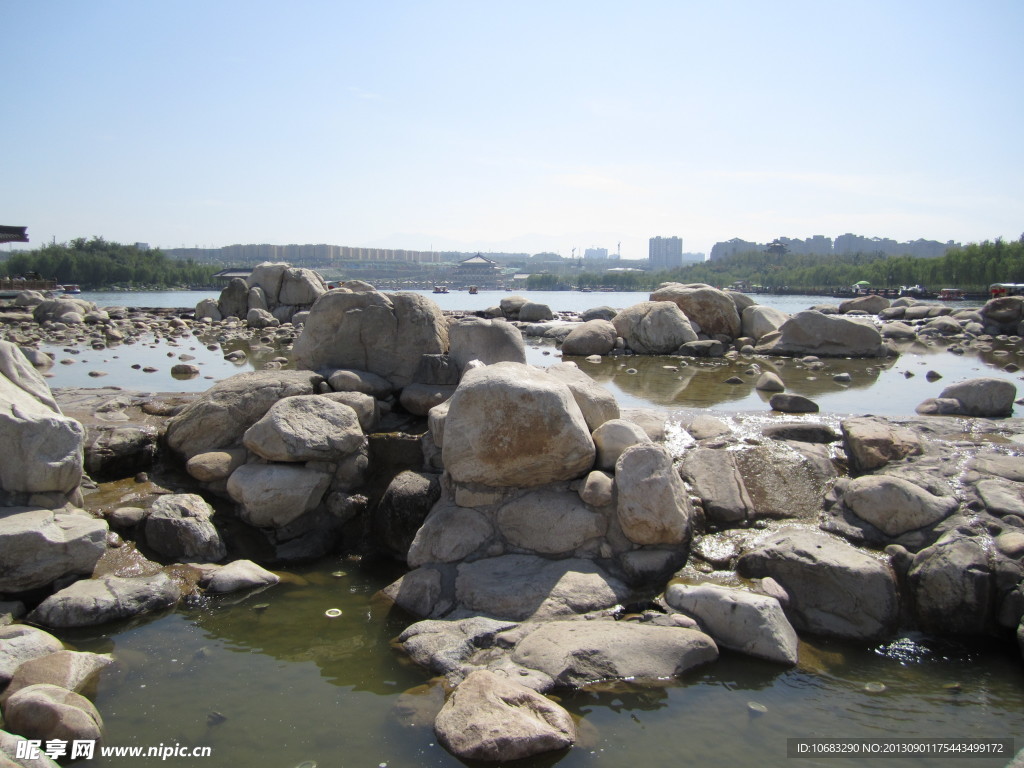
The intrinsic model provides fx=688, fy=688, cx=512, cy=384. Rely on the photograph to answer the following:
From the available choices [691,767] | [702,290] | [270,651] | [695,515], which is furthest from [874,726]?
[702,290]

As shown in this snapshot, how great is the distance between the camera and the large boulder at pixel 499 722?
12.2 ft

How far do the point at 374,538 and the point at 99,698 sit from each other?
9.40 feet

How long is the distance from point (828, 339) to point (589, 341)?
21.1 feet

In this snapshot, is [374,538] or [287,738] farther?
[374,538]

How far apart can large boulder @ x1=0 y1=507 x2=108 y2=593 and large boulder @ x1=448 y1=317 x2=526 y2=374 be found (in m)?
4.51

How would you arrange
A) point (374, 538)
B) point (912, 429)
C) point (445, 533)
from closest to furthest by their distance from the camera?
→ point (445, 533)
point (374, 538)
point (912, 429)

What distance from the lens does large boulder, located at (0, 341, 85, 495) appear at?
5.84 meters

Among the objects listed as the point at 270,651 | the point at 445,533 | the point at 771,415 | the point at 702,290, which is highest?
the point at 702,290

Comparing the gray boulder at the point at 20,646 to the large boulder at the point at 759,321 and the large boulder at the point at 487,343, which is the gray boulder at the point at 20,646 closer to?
the large boulder at the point at 487,343

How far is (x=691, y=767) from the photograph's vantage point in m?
3.70

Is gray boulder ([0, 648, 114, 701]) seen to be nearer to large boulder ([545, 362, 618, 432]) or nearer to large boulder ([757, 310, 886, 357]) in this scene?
large boulder ([545, 362, 618, 432])

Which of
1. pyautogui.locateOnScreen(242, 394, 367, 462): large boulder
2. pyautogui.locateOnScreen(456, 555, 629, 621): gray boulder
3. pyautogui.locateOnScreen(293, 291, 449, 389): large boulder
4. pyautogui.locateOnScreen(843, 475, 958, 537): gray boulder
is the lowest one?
pyautogui.locateOnScreen(456, 555, 629, 621): gray boulder

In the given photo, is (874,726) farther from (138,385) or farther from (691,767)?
(138,385)

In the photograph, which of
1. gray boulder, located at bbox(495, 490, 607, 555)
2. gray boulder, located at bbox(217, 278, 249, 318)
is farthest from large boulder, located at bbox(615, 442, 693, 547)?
gray boulder, located at bbox(217, 278, 249, 318)
